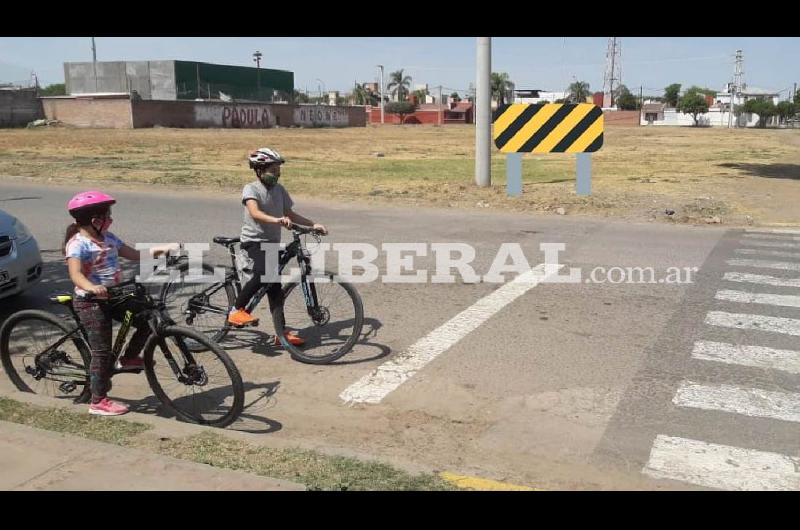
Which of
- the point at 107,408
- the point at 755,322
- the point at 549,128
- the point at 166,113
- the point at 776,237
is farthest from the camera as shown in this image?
the point at 166,113

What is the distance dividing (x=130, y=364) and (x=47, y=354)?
2.19 feet

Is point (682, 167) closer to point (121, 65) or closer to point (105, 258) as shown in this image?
point (105, 258)

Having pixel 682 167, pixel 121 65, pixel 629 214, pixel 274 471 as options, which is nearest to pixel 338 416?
pixel 274 471

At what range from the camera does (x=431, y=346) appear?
6.32 metres

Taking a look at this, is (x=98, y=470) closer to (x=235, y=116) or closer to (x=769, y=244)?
(x=769, y=244)

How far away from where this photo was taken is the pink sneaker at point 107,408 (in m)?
4.72

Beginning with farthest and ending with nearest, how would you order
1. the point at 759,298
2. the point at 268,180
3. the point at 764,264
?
the point at 764,264 < the point at 759,298 < the point at 268,180

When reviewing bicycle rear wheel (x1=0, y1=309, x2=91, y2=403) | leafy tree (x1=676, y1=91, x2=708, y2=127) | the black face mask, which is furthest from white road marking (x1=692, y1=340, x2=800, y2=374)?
leafy tree (x1=676, y1=91, x2=708, y2=127)

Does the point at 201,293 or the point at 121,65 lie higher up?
the point at 121,65

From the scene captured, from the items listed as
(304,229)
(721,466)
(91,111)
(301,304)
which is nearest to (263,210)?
(304,229)

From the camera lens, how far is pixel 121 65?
67.9m

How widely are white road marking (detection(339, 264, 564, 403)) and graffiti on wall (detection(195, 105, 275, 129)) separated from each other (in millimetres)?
55648

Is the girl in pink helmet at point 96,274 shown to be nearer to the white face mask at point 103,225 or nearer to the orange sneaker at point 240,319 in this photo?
the white face mask at point 103,225
